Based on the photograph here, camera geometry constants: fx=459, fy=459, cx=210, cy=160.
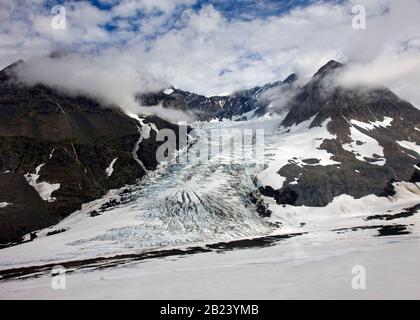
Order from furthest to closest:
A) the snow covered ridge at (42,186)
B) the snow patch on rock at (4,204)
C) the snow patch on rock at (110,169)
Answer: the snow patch on rock at (110,169) < the snow covered ridge at (42,186) < the snow patch on rock at (4,204)

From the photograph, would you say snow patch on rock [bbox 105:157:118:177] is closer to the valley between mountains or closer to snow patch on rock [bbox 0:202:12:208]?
the valley between mountains

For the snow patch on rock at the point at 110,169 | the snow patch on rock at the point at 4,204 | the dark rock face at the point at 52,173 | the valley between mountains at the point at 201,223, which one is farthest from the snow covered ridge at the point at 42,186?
the snow patch on rock at the point at 110,169

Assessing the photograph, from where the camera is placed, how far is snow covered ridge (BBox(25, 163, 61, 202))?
146 m

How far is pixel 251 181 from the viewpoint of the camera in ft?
547

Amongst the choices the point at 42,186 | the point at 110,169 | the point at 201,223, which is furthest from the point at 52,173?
the point at 201,223

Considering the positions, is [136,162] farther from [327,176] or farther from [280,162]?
[327,176]

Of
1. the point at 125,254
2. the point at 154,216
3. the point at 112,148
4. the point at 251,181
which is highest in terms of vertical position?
the point at 112,148

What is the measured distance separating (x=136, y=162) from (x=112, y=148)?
13286mm

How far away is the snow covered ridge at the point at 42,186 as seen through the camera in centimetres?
14638

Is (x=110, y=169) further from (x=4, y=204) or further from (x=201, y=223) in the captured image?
(x=201, y=223)

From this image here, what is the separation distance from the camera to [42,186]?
5989 inches

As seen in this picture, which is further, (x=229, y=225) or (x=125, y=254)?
(x=229, y=225)

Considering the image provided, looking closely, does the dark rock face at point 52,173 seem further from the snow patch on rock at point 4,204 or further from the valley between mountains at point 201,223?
the snow patch on rock at point 4,204
